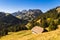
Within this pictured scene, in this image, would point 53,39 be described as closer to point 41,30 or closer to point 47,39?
point 47,39

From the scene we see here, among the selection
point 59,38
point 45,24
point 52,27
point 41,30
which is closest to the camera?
point 59,38

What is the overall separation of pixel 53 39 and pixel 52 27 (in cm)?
8908

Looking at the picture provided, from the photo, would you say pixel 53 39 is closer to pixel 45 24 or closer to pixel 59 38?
pixel 59 38

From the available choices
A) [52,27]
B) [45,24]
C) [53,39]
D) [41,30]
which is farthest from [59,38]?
[45,24]

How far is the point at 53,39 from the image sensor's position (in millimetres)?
27766

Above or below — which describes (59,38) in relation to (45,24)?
above

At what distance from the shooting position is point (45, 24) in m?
141

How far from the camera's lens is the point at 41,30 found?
3752 inches

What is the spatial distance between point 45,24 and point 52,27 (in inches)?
1006

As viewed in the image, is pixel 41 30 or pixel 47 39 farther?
pixel 41 30

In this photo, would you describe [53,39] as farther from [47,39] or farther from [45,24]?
[45,24]

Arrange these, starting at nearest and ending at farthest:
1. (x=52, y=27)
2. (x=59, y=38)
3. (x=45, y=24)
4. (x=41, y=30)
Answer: (x=59, y=38) < (x=41, y=30) < (x=52, y=27) < (x=45, y=24)

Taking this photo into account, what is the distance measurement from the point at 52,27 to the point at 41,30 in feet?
77.2

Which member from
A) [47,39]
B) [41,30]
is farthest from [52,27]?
[47,39]
